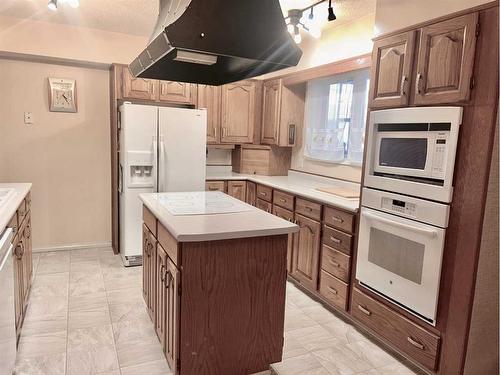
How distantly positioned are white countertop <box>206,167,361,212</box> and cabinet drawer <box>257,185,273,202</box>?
6cm

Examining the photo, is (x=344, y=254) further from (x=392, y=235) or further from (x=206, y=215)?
(x=206, y=215)

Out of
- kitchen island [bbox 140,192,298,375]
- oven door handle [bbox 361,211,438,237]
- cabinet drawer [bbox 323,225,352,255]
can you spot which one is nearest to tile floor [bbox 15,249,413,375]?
kitchen island [bbox 140,192,298,375]

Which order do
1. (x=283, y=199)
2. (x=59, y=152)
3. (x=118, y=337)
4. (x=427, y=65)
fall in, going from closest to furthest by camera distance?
1. (x=427, y=65)
2. (x=118, y=337)
3. (x=283, y=199)
4. (x=59, y=152)

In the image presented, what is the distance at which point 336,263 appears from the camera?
9.29 ft

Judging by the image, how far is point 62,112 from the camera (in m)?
3.95

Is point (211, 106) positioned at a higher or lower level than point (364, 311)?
higher

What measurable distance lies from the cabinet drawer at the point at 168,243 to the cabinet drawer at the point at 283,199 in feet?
4.90

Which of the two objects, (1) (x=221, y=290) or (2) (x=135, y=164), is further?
(2) (x=135, y=164)

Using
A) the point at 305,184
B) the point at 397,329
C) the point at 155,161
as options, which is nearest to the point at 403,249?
the point at 397,329

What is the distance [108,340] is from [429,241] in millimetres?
2085

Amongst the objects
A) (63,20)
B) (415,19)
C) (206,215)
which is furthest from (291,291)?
(63,20)

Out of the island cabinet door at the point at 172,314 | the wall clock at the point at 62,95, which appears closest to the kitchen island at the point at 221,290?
the island cabinet door at the point at 172,314

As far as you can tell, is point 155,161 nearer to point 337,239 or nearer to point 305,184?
point 305,184

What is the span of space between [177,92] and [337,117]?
5.72 feet
